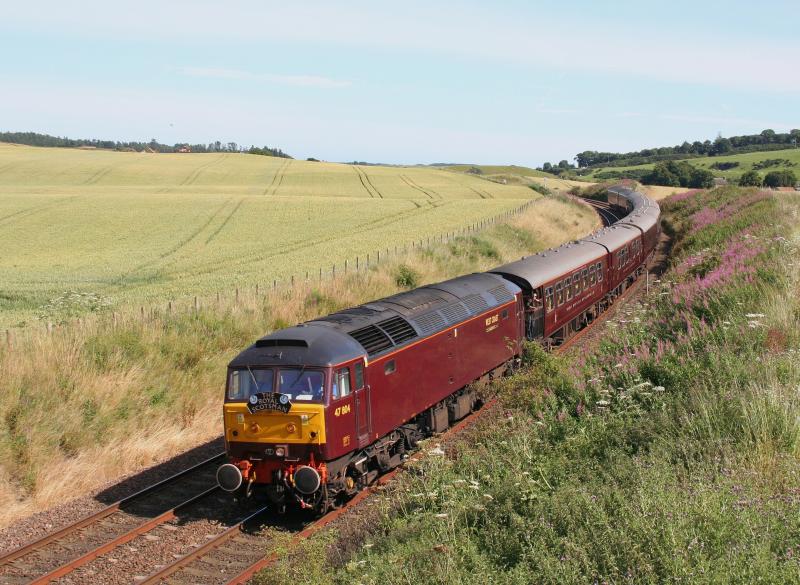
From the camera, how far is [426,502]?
10.5 m

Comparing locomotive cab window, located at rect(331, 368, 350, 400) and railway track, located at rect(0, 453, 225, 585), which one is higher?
locomotive cab window, located at rect(331, 368, 350, 400)

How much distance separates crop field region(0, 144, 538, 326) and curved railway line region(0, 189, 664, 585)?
12028mm

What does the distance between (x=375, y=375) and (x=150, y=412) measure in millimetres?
6160

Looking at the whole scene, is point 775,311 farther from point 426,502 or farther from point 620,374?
point 426,502

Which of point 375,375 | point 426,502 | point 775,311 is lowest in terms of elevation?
point 426,502

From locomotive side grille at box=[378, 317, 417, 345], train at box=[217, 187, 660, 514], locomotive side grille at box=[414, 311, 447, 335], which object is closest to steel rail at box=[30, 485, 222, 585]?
train at box=[217, 187, 660, 514]

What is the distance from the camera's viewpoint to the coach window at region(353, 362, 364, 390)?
1298 centimetres

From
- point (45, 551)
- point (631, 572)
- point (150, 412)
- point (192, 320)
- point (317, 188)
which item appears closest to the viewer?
point (631, 572)

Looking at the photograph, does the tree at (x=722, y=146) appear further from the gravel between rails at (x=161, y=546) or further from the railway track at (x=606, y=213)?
the gravel between rails at (x=161, y=546)

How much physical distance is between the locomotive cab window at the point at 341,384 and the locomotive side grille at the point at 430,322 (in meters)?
3.01

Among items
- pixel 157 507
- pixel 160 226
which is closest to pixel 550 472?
pixel 157 507

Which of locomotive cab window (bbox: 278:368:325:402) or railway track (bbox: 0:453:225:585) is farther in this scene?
locomotive cab window (bbox: 278:368:325:402)

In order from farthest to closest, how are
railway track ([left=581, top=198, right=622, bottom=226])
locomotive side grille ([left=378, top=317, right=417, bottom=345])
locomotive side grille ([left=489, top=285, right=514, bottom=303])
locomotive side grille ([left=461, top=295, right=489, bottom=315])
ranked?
1. railway track ([left=581, top=198, right=622, bottom=226])
2. locomotive side grille ([left=489, top=285, right=514, bottom=303])
3. locomotive side grille ([left=461, top=295, right=489, bottom=315])
4. locomotive side grille ([left=378, top=317, right=417, bottom=345])

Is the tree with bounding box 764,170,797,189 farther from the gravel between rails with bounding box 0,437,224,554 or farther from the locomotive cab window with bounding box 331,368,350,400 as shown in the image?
the locomotive cab window with bounding box 331,368,350,400
